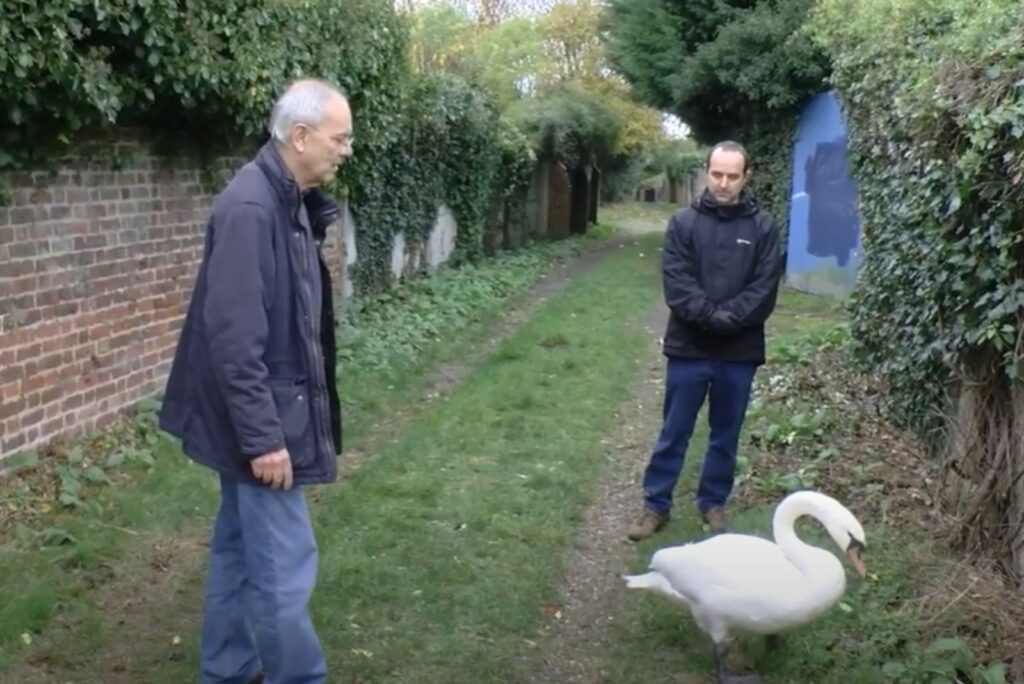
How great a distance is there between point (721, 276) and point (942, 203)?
3.42ft

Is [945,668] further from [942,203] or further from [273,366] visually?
[273,366]

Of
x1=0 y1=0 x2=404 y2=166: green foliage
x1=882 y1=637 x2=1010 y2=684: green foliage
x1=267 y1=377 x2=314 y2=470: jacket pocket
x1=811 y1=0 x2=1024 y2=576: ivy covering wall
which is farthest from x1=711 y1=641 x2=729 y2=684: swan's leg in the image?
x1=0 y1=0 x2=404 y2=166: green foliage

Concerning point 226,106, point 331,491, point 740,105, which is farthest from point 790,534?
point 740,105

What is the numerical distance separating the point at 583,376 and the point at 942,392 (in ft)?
15.0

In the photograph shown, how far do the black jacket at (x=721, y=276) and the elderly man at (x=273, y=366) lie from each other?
2.32m

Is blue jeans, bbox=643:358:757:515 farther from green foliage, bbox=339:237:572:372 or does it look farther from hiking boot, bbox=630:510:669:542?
green foliage, bbox=339:237:572:372

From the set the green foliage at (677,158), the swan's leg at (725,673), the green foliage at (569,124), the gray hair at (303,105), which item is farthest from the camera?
the green foliage at (677,158)

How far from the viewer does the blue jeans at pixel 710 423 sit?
5.88m

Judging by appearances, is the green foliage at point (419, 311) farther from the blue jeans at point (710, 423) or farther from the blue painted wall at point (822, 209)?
the blue jeans at point (710, 423)

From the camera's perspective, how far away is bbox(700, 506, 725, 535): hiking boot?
19.8ft

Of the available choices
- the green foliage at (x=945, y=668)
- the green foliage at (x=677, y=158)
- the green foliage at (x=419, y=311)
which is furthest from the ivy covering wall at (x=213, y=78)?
the green foliage at (x=677, y=158)

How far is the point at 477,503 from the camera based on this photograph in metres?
6.68

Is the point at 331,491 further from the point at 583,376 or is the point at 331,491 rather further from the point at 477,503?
the point at 583,376

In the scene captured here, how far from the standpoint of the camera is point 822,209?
15.9 meters
